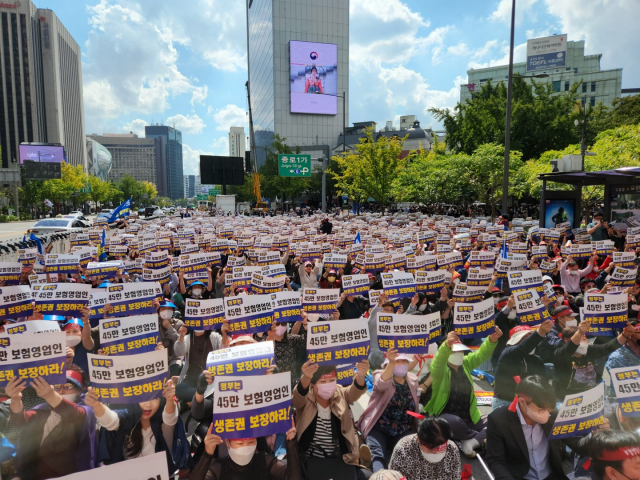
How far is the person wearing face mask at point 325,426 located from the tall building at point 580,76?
82463 mm

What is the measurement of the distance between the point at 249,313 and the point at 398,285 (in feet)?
8.74

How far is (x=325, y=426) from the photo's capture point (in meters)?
3.98

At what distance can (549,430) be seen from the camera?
3807 millimetres

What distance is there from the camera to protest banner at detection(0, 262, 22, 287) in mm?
8484

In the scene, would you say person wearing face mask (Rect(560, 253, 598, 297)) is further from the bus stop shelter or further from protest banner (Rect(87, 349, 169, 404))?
protest banner (Rect(87, 349, 169, 404))

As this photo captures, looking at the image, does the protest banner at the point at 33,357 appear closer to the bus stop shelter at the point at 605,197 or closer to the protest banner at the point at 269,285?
the protest banner at the point at 269,285

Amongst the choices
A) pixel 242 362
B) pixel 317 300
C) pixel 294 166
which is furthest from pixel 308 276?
pixel 294 166

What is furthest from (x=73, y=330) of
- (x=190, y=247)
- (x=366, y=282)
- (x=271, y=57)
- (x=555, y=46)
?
(x=555, y=46)

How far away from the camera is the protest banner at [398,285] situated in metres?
7.18

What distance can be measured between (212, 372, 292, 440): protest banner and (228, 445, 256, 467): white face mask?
0.16m

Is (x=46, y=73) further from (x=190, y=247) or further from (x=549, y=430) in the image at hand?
(x=549, y=430)

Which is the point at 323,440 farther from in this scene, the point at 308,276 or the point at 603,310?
the point at 308,276

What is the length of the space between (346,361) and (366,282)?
3300 mm

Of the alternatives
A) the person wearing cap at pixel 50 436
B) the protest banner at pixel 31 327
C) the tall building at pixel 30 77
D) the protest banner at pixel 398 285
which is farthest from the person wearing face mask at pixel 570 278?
the tall building at pixel 30 77
